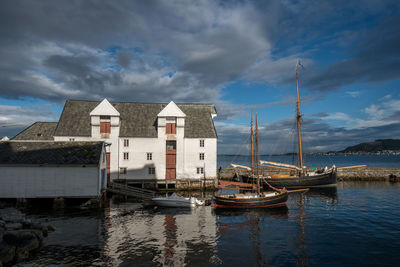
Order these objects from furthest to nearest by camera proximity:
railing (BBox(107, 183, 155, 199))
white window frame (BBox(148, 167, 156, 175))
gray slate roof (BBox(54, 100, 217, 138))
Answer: gray slate roof (BBox(54, 100, 217, 138)) → white window frame (BBox(148, 167, 156, 175)) → railing (BBox(107, 183, 155, 199))

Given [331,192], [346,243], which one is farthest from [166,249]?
[331,192]

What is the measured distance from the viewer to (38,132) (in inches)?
1834

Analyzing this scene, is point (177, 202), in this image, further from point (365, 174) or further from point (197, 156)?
point (365, 174)

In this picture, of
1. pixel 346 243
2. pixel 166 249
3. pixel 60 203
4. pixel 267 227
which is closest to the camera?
pixel 166 249

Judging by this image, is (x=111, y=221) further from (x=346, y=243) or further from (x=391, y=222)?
(x=391, y=222)

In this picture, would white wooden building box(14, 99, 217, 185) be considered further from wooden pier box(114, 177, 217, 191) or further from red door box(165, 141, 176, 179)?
wooden pier box(114, 177, 217, 191)

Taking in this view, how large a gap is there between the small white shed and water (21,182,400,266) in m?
2.54

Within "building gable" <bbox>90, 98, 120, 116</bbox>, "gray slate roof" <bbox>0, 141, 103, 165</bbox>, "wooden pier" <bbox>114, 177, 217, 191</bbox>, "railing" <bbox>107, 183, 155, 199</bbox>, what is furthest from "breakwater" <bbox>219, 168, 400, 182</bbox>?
"gray slate roof" <bbox>0, 141, 103, 165</bbox>

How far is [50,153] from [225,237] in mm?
23664

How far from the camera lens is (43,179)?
96.6 feet

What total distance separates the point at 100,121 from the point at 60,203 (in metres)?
17.4

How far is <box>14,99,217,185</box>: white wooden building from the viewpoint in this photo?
42.9 m

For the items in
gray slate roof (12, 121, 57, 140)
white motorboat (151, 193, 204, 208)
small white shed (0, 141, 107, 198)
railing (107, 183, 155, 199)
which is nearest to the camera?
small white shed (0, 141, 107, 198)

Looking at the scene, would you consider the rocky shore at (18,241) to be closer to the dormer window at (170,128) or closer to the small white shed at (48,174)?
the small white shed at (48,174)
